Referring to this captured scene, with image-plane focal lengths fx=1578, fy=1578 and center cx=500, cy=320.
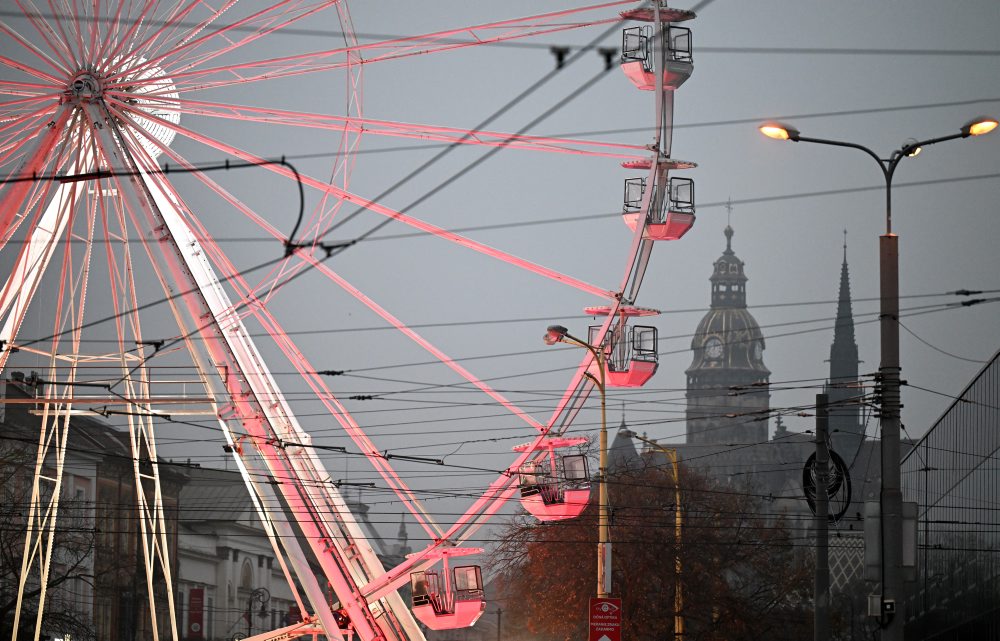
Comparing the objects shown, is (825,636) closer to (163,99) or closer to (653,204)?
(653,204)

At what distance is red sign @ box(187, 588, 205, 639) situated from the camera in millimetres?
100562

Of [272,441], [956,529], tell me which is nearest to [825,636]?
[272,441]

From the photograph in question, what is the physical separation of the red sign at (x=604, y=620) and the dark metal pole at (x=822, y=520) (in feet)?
13.6

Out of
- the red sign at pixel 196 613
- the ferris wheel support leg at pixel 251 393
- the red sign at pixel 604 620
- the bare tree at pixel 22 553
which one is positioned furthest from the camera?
the red sign at pixel 196 613

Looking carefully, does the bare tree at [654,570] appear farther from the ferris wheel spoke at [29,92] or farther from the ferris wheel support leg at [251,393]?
the ferris wheel spoke at [29,92]

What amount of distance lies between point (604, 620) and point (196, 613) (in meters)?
72.1

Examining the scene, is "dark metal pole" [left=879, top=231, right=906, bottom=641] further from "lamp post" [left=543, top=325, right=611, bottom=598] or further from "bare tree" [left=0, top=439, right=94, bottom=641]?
"bare tree" [left=0, top=439, right=94, bottom=641]

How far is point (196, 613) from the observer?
3971 inches

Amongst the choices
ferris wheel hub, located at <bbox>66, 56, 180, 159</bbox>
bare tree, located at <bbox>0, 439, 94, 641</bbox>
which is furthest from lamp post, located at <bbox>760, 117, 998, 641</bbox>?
bare tree, located at <bbox>0, 439, 94, 641</bbox>

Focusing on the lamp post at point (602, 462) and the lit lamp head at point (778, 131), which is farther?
the lamp post at point (602, 462)

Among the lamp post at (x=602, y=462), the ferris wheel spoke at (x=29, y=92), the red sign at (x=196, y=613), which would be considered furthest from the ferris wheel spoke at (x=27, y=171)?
the red sign at (x=196, y=613)

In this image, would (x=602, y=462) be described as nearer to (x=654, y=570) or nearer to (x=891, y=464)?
(x=891, y=464)

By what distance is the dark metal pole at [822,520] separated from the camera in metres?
32.7

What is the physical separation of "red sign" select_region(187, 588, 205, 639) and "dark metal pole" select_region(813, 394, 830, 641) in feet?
239
